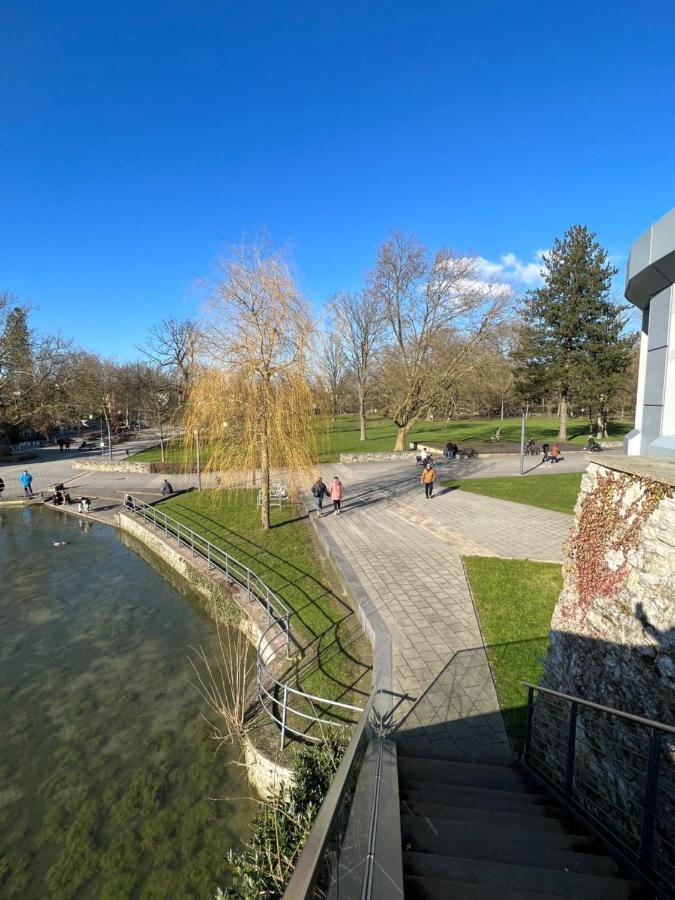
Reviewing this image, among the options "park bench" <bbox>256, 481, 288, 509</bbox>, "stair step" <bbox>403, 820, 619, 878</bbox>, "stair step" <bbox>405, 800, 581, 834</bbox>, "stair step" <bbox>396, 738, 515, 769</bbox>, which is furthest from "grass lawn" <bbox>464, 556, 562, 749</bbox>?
"park bench" <bbox>256, 481, 288, 509</bbox>

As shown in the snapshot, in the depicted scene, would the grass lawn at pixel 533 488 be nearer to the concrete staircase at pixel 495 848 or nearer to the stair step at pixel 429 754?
the stair step at pixel 429 754

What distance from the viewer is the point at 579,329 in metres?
31.6

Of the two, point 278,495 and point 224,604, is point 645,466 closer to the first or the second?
point 224,604

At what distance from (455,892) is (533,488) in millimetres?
17725

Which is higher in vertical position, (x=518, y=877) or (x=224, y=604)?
(x=518, y=877)

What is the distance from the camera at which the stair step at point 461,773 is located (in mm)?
→ 4500

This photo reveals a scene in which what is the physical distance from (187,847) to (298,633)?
11.5 feet

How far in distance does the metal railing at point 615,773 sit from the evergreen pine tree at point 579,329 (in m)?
30.8

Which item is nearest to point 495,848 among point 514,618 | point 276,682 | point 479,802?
point 479,802

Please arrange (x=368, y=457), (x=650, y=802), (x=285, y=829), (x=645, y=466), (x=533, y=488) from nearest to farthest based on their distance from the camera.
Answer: (x=650, y=802)
(x=285, y=829)
(x=645, y=466)
(x=533, y=488)
(x=368, y=457)

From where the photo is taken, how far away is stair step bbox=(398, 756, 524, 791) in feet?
14.8

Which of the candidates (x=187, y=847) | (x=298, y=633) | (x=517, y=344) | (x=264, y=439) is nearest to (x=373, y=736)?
(x=187, y=847)

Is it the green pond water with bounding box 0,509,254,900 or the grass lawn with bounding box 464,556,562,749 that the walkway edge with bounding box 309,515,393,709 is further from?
the green pond water with bounding box 0,509,254,900

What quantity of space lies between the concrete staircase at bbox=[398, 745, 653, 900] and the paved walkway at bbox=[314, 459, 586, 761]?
3.13 feet
